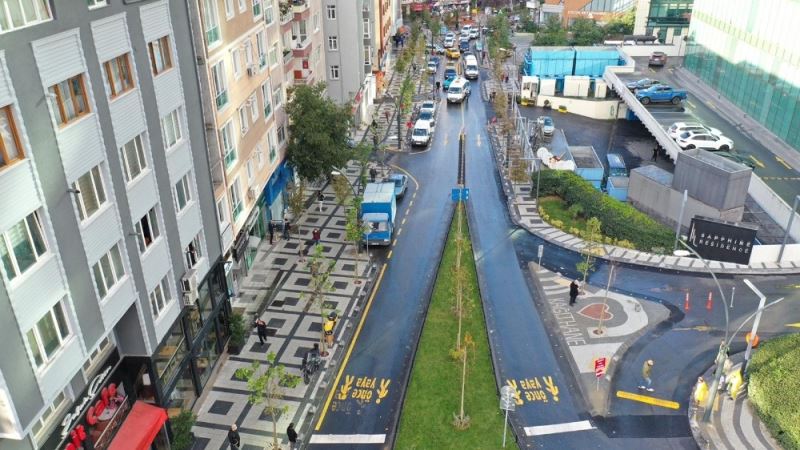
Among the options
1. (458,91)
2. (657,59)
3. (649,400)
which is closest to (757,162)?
(649,400)

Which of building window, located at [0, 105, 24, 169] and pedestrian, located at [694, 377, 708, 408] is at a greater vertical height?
building window, located at [0, 105, 24, 169]

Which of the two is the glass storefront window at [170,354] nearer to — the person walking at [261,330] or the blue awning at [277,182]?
the person walking at [261,330]

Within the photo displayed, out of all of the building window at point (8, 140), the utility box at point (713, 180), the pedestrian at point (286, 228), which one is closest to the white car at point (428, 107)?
the pedestrian at point (286, 228)

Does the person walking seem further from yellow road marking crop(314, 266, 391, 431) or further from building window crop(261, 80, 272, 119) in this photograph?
building window crop(261, 80, 272, 119)

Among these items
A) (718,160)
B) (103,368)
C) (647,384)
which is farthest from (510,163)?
(103,368)

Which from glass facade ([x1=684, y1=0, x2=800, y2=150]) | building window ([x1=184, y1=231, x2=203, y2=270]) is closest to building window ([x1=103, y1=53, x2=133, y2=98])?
building window ([x1=184, y1=231, x2=203, y2=270])
